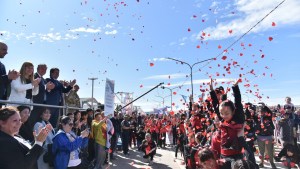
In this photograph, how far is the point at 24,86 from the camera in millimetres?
5809

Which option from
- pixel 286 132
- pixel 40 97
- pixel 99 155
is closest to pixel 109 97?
pixel 99 155

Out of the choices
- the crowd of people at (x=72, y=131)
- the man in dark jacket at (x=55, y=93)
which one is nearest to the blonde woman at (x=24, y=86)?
the crowd of people at (x=72, y=131)

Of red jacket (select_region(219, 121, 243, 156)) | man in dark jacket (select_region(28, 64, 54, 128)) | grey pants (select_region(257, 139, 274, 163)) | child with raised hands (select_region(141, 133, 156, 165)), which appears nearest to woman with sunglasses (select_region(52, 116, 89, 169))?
man in dark jacket (select_region(28, 64, 54, 128))

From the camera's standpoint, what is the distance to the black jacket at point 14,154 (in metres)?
3.14

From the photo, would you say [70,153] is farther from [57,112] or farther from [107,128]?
[107,128]

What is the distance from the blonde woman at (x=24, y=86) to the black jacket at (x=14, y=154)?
263 centimetres

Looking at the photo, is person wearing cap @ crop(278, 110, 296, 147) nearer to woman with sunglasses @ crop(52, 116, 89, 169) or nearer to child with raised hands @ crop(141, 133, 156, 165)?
child with raised hands @ crop(141, 133, 156, 165)

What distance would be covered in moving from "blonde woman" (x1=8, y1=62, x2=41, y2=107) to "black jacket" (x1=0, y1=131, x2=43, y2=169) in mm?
2628

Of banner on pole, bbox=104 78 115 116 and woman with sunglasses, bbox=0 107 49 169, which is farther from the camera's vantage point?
banner on pole, bbox=104 78 115 116

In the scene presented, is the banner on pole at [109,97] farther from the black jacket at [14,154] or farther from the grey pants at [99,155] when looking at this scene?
the black jacket at [14,154]

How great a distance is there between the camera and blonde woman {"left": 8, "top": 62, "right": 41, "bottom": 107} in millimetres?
5766

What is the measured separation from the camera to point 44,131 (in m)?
3.56

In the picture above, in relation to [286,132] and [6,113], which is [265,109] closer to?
[286,132]

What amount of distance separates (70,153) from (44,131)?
2831mm
